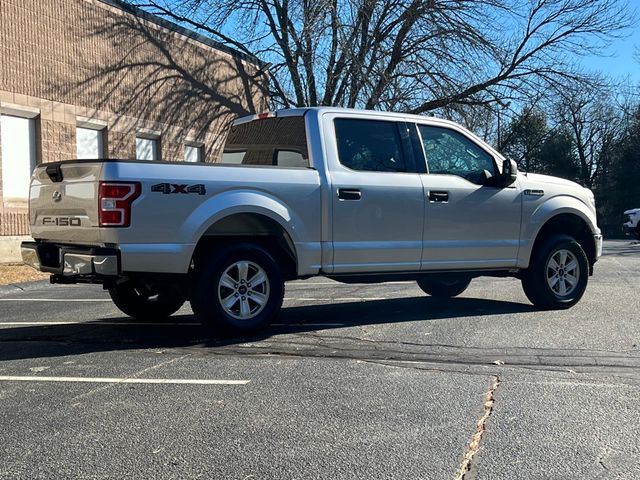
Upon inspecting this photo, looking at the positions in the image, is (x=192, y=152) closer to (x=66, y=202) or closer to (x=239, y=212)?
(x=66, y=202)

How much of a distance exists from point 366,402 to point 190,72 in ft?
59.6

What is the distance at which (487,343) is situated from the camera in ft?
20.0

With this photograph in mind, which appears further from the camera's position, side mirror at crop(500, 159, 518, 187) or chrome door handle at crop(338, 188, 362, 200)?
side mirror at crop(500, 159, 518, 187)

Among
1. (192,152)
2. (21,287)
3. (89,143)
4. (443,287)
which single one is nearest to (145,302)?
(443,287)

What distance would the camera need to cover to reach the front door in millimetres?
7191

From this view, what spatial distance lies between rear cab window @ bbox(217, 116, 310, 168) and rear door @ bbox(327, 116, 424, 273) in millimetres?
352

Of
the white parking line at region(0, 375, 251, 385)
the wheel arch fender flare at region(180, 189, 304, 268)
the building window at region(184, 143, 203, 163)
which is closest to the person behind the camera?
the white parking line at region(0, 375, 251, 385)

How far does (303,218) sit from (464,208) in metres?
1.99

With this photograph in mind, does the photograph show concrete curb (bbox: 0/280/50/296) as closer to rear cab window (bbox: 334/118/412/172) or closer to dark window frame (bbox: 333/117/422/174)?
rear cab window (bbox: 334/118/412/172)

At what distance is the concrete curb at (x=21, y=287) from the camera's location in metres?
11.0

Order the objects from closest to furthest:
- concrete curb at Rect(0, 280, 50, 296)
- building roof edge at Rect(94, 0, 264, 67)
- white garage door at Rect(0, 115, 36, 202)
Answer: concrete curb at Rect(0, 280, 50, 296) < white garage door at Rect(0, 115, 36, 202) < building roof edge at Rect(94, 0, 264, 67)

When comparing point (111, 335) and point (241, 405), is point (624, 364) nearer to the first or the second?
point (241, 405)

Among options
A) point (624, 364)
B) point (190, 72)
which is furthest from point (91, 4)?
point (624, 364)

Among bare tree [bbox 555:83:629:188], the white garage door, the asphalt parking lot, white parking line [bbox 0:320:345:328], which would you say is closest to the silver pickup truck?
white parking line [bbox 0:320:345:328]
